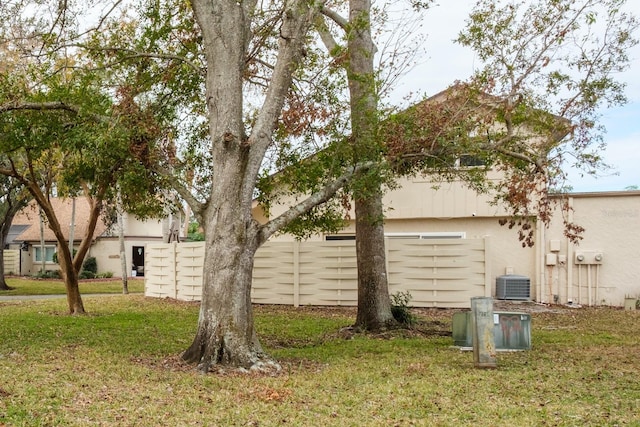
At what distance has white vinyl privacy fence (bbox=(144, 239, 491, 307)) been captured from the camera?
16344 millimetres

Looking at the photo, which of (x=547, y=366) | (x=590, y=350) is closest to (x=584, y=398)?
(x=547, y=366)

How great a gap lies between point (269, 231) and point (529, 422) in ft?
14.4

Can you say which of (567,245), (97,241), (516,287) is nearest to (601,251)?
(567,245)

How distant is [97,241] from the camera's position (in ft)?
124

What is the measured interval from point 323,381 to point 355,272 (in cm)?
909

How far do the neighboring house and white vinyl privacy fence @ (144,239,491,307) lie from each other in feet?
65.1

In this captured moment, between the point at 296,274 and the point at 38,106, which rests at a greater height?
the point at 38,106

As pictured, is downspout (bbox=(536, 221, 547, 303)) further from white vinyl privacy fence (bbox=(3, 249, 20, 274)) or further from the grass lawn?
white vinyl privacy fence (bbox=(3, 249, 20, 274))

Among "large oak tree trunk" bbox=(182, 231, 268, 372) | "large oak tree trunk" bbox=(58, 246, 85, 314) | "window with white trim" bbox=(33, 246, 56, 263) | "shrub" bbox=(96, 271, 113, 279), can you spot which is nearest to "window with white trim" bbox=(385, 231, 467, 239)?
"large oak tree trunk" bbox=(58, 246, 85, 314)

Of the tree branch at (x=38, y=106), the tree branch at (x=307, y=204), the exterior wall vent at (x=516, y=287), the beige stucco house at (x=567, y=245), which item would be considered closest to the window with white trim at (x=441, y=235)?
the beige stucco house at (x=567, y=245)

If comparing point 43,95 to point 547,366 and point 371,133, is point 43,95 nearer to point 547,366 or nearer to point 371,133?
point 371,133

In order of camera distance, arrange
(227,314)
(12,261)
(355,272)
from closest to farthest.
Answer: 1. (227,314)
2. (355,272)
3. (12,261)

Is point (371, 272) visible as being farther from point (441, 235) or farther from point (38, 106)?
point (38, 106)

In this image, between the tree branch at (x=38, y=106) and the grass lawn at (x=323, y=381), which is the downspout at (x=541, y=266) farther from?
the tree branch at (x=38, y=106)
